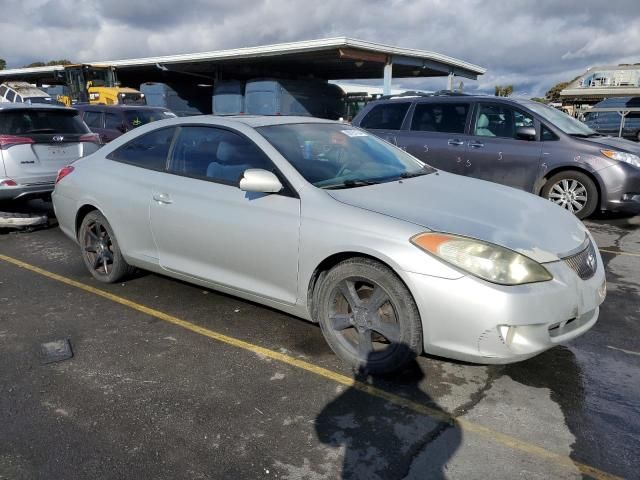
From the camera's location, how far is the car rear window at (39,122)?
6.77 meters

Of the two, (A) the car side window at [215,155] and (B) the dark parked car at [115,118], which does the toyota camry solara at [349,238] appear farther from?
(B) the dark parked car at [115,118]

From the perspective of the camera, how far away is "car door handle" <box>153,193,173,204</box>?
407cm

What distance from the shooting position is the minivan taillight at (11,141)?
21.7 ft

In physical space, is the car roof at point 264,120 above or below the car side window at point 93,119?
above

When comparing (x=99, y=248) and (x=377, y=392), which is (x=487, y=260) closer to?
(x=377, y=392)

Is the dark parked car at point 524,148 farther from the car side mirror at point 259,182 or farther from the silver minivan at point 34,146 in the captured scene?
the car side mirror at point 259,182

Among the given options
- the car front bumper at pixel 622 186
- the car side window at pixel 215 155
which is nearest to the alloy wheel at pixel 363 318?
the car side window at pixel 215 155

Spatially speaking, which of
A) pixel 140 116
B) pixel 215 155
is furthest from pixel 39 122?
pixel 140 116

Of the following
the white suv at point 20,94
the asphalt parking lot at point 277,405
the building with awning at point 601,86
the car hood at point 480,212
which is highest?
the building with awning at point 601,86

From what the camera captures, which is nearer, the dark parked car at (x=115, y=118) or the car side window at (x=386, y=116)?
the car side window at (x=386, y=116)

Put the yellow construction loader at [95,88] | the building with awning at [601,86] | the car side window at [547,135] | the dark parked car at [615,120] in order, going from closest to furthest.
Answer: the car side window at [547,135] < the dark parked car at [615,120] < the yellow construction loader at [95,88] < the building with awning at [601,86]

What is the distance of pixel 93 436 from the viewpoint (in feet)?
8.72

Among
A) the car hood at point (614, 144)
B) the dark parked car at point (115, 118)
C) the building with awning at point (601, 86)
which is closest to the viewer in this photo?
A: the car hood at point (614, 144)

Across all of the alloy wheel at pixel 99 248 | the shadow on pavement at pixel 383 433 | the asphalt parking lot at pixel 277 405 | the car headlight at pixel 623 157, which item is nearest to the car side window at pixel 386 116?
the car headlight at pixel 623 157
